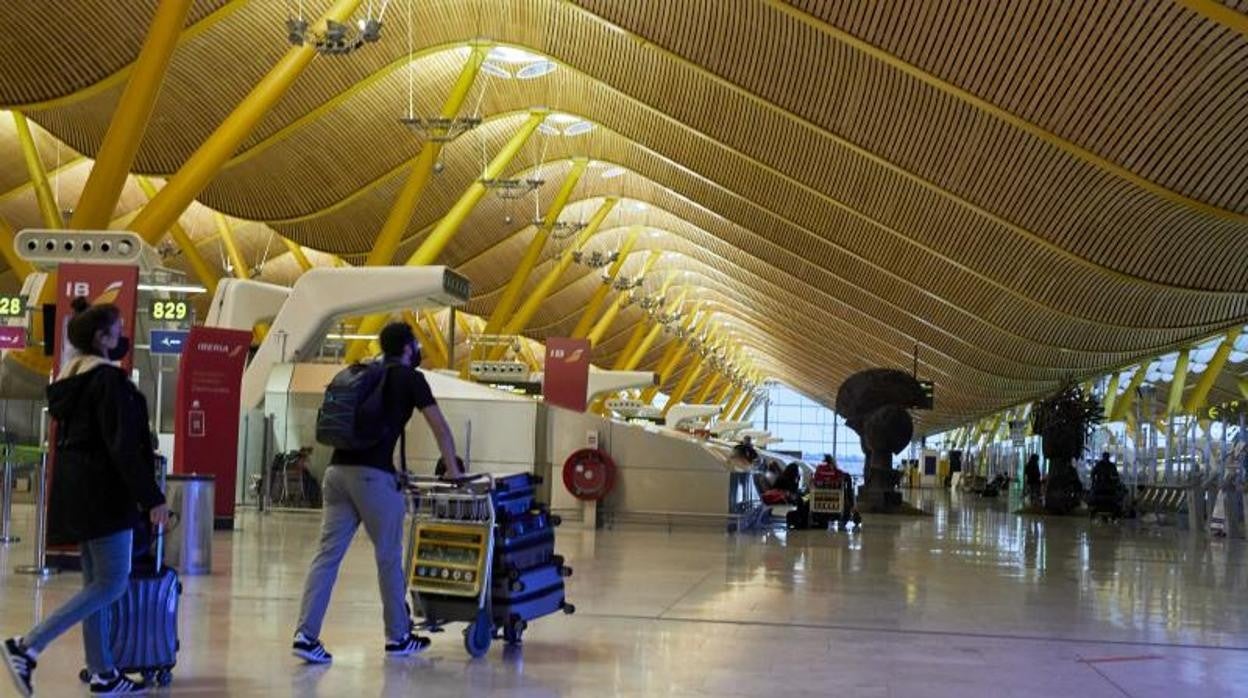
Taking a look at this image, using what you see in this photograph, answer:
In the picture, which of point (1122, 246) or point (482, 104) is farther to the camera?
point (482, 104)

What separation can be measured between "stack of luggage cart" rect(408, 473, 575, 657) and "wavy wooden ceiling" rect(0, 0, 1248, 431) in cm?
1409

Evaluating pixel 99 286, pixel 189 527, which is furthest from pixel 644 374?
pixel 99 286

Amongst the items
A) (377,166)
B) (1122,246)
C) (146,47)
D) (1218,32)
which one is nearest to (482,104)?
(377,166)

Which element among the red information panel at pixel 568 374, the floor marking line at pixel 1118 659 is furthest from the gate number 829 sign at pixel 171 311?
the red information panel at pixel 568 374

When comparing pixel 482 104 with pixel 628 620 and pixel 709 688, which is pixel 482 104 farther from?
pixel 709 688

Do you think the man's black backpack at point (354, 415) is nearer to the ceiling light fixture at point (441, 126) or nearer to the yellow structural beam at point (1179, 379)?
the ceiling light fixture at point (441, 126)

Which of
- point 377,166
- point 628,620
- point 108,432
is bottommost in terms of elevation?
point 628,620

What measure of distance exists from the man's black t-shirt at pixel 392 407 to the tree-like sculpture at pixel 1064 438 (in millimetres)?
32764

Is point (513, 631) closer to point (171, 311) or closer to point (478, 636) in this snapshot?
point (478, 636)

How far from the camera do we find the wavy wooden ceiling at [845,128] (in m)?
24.0

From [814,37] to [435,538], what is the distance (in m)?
21.3

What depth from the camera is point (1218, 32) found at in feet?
66.5

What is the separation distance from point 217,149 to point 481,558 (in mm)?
18653

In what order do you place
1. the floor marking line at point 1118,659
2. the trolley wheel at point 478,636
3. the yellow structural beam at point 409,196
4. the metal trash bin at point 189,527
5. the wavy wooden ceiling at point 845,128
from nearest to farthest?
the trolley wheel at point 478,636, the floor marking line at point 1118,659, the metal trash bin at point 189,527, the wavy wooden ceiling at point 845,128, the yellow structural beam at point 409,196
